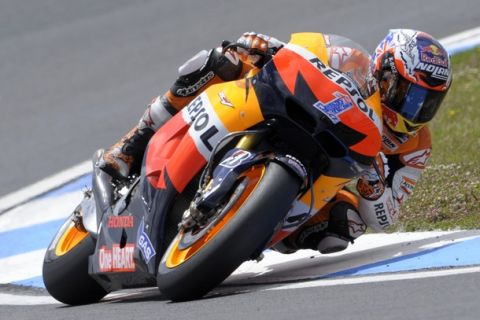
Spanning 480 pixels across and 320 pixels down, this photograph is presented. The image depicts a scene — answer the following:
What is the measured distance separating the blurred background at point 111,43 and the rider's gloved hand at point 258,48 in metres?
4.46

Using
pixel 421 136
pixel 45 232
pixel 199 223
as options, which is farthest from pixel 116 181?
pixel 45 232

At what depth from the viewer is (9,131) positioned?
10.8m

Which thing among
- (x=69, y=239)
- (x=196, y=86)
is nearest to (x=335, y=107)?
(x=196, y=86)

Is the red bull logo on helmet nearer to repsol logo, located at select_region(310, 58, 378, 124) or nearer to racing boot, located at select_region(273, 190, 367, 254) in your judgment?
repsol logo, located at select_region(310, 58, 378, 124)

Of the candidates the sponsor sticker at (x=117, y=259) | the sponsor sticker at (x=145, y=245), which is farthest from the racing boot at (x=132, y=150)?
the sponsor sticker at (x=145, y=245)

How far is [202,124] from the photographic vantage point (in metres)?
5.59

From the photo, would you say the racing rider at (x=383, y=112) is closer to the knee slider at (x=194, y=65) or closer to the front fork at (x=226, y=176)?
the knee slider at (x=194, y=65)

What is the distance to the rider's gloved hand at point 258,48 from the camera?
19.1 ft

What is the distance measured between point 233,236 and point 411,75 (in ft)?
3.89

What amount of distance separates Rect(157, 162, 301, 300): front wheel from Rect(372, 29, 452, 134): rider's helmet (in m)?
0.74

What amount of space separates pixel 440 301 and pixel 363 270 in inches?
48.2

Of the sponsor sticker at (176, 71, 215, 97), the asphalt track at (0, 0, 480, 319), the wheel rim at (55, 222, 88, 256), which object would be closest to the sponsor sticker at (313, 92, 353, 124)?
the sponsor sticker at (176, 71, 215, 97)

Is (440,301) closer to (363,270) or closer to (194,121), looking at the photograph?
(363,270)

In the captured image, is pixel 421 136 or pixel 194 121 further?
pixel 421 136
